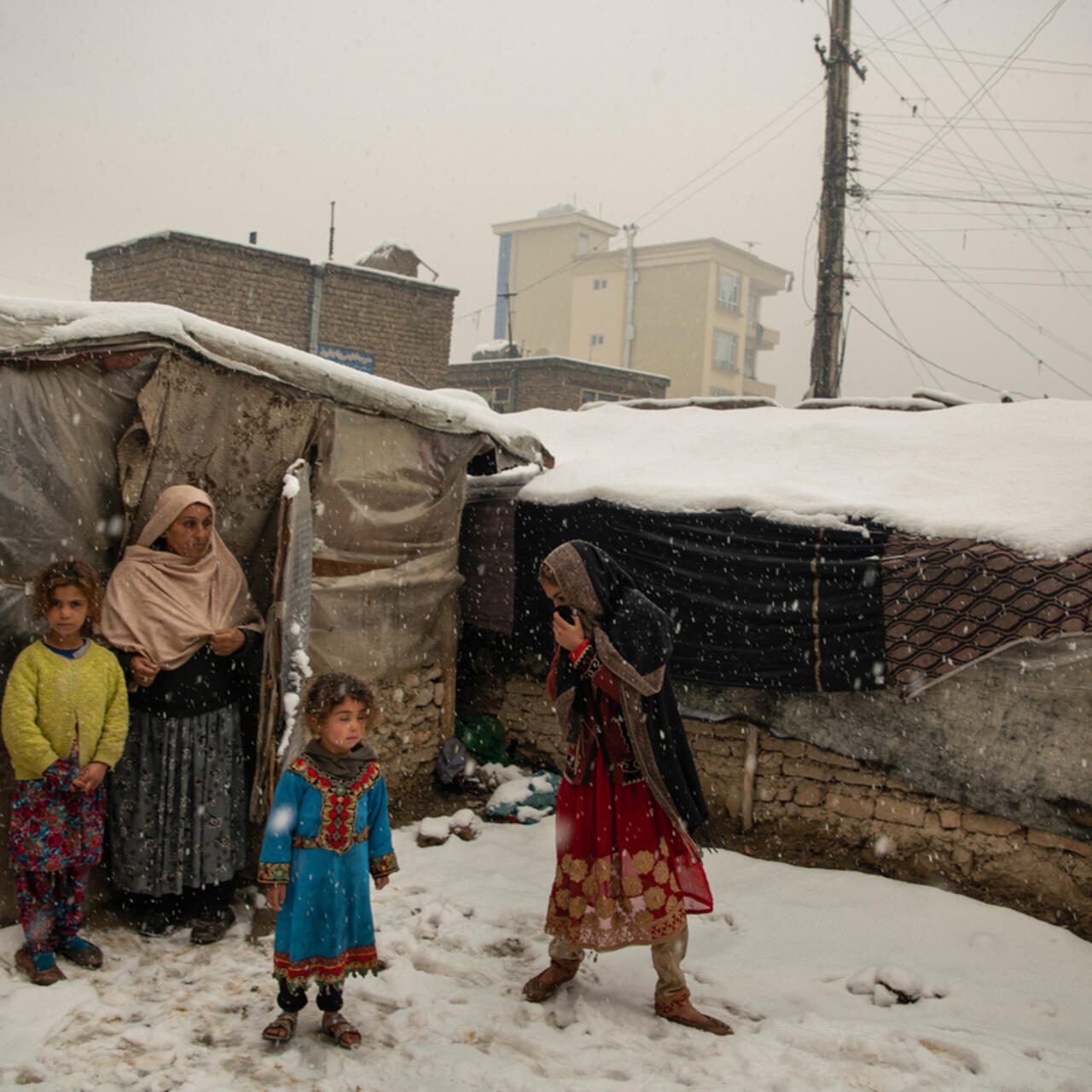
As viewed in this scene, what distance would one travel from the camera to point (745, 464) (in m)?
5.89

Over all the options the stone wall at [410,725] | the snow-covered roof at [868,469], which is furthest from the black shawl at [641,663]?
the stone wall at [410,725]

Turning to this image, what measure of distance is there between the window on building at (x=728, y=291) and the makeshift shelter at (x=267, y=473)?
30.7 m

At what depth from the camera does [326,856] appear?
8.92 feet

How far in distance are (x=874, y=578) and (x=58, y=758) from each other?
12.5ft

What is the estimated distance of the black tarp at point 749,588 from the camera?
4.63 m

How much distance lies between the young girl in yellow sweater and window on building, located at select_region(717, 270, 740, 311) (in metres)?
33.3

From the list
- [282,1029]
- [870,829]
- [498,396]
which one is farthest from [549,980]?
[498,396]

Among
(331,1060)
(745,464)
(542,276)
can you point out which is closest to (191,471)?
(331,1060)

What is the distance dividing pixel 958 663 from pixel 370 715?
2985mm

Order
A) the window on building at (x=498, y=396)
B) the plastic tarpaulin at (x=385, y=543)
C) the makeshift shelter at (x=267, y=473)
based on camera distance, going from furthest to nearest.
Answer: the window on building at (x=498, y=396), the plastic tarpaulin at (x=385, y=543), the makeshift shelter at (x=267, y=473)

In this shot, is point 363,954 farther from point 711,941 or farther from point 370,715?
point 711,941

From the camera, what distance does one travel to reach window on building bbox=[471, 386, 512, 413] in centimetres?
2186

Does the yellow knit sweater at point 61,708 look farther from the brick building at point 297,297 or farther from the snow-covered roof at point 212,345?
the brick building at point 297,297

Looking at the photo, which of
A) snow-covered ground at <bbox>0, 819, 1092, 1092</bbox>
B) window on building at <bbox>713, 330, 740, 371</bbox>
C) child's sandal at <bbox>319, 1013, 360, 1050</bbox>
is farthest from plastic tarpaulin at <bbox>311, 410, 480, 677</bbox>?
window on building at <bbox>713, 330, 740, 371</bbox>
